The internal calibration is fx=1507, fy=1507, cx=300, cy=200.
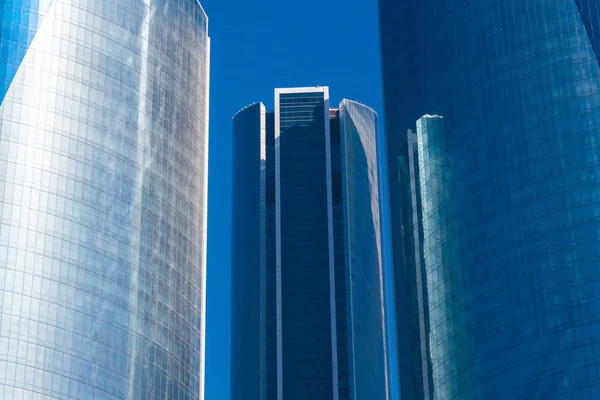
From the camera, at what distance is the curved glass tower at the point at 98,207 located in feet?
387

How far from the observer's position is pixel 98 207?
127m

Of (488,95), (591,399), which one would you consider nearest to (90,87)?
(488,95)

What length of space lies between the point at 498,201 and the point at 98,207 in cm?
3652

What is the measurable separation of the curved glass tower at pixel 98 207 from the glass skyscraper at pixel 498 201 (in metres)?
21.4

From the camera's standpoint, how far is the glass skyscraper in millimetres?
128125

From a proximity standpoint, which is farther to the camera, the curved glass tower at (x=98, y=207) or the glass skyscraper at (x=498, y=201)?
the glass skyscraper at (x=498, y=201)

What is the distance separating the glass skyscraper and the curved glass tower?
2142cm

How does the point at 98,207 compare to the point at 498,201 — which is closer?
the point at 98,207

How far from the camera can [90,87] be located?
130250 mm

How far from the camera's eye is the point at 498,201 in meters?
137

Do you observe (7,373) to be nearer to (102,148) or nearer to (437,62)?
(102,148)

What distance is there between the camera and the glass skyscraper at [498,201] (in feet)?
420

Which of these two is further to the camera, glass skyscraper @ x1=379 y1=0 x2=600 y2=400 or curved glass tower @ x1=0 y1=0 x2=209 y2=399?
glass skyscraper @ x1=379 y1=0 x2=600 y2=400

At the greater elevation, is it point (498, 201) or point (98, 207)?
point (498, 201)
